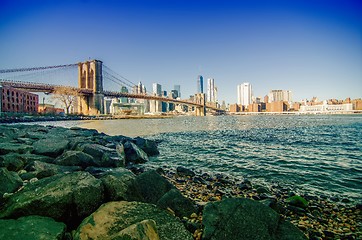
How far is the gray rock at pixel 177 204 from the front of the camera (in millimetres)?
3246

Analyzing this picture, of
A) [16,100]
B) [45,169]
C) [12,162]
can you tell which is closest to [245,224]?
[45,169]

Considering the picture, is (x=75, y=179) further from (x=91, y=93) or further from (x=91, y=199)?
(x=91, y=93)

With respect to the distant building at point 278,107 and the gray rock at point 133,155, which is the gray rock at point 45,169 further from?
the distant building at point 278,107

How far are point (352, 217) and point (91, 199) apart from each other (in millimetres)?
4414

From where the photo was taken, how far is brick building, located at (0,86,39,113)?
179 feet

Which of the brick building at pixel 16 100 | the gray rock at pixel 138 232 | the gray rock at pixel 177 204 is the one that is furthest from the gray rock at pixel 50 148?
the brick building at pixel 16 100

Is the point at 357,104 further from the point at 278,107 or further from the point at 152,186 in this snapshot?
the point at 152,186

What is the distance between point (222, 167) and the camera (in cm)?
740

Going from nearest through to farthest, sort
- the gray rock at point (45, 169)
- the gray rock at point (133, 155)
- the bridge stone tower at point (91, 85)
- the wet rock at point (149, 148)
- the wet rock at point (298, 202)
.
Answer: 1. the wet rock at point (298, 202)
2. the gray rock at point (45, 169)
3. the gray rock at point (133, 155)
4. the wet rock at point (149, 148)
5. the bridge stone tower at point (91, 85)

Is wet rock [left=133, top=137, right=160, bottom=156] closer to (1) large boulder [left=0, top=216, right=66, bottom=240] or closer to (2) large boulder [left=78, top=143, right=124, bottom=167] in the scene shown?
(2) large boulder [left=78, top=143, right=124, bottom=167]

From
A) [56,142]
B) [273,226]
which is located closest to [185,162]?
[56,142]

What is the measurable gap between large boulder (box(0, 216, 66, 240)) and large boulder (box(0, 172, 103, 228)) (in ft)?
0.56

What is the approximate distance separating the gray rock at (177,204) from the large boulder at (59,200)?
991 mm

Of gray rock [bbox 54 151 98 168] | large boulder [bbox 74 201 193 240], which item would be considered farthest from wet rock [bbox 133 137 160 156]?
large boulder [bbox 74 201 193 240]
